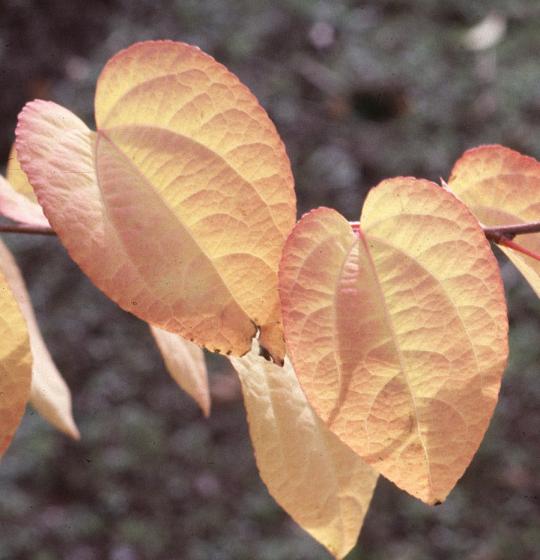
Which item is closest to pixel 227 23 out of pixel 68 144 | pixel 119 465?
pixel 119 465

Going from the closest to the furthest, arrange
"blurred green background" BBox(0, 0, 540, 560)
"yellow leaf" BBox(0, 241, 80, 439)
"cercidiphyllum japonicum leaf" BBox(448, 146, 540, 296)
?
"cercidiphyllum japonicum leaf" BBox(448, 146, 540, 296)
"yellow leaf" BBox(0, 241, 80, 439)
"blurred green background" BBox(0, 0, 540, 560)

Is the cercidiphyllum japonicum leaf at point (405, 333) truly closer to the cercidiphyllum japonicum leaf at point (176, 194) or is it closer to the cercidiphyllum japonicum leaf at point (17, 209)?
the cercidiphyllum japonicum leaf at point (176, 194)

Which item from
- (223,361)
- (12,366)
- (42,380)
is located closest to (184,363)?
(42,380)

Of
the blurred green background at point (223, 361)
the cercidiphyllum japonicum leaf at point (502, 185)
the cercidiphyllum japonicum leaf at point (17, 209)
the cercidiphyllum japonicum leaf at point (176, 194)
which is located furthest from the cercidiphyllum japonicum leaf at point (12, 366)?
the blurred green background at point (223, 361)

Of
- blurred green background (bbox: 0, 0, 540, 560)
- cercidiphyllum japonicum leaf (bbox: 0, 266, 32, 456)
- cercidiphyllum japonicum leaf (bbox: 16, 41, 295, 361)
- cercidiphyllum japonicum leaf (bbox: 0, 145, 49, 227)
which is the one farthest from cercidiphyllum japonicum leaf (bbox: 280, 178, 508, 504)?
blurred green background (bbox: 0, 0, 540, 560)

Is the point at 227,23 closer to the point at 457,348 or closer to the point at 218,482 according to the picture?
the point at 218,482

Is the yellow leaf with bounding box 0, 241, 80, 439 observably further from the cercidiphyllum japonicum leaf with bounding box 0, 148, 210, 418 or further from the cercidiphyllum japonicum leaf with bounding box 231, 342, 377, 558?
the cercidiphyllum japonicum leaf with bounding box 231, 342, 377, 558

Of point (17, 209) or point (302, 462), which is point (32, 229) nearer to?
point (17, 209)
